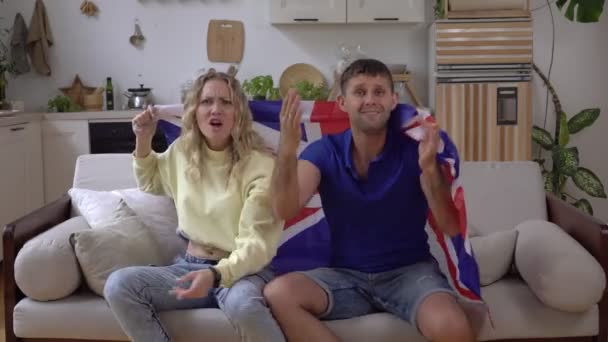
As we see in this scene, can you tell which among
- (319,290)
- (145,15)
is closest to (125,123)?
(145,15)

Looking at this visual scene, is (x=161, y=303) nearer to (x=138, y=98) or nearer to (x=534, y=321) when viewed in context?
(x=534, y=321)

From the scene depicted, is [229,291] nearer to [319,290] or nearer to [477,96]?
[319,290]

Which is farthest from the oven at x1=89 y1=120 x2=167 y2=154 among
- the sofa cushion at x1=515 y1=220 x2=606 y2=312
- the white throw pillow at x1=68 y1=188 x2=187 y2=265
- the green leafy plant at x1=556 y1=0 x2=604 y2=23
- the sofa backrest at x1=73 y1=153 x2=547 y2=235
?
the sofa cushion at x1=515 y1=220 x2=606 y2=312

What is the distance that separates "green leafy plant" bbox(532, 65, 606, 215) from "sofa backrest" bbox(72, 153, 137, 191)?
Result: 10.1 ft

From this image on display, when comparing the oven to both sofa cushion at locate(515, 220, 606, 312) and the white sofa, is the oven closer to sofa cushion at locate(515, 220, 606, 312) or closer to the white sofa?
the white sofa

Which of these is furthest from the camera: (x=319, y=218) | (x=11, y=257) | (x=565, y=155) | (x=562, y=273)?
(x=565, y=155)

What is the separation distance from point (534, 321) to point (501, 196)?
680 mm

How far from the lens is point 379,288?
2.23m

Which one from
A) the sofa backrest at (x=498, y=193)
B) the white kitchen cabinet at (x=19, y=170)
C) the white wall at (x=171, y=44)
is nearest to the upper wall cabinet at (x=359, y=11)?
the white wall at (x=171, y=44)

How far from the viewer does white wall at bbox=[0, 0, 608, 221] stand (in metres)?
5.35

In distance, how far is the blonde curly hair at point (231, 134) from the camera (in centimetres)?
240

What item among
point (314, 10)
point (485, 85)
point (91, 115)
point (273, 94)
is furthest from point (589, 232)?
point (91, 115)

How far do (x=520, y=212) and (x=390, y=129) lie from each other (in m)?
0.76

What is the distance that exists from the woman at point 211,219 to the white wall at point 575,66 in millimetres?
3501
